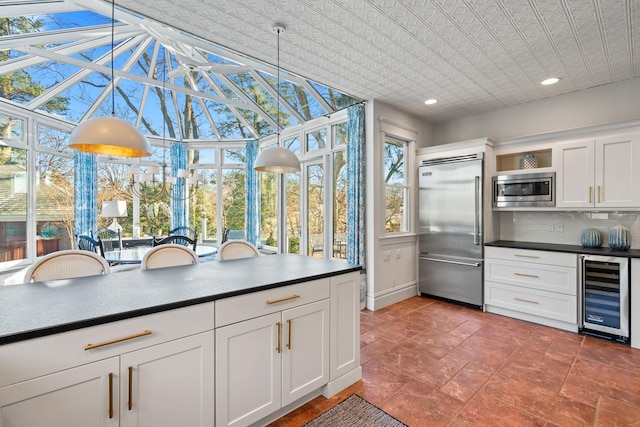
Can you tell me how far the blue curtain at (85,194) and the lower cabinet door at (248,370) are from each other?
5.14 metres

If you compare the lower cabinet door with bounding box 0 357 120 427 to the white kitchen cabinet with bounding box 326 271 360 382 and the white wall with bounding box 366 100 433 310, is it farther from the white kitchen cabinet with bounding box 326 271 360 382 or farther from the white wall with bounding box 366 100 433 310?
the white wall with bounding box 366 100 433 310

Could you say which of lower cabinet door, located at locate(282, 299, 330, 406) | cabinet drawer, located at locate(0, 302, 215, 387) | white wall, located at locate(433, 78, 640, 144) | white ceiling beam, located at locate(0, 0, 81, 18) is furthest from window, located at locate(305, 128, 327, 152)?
cabinet drawer, located at locate(0, 302, 215, 387)

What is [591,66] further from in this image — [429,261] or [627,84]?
[429,261]

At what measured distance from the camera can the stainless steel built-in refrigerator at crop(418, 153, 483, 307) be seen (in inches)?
157

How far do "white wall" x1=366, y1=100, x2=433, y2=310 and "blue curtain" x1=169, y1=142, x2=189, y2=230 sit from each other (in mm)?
4592

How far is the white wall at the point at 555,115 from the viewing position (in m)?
3.48

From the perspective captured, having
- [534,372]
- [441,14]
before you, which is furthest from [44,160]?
[534,372]

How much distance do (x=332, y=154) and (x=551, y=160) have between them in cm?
301

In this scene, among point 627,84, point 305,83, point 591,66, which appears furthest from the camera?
point 305,83

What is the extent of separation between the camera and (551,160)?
12.6 ft

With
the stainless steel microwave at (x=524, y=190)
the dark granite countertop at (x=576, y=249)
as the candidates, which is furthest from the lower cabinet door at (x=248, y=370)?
the stainless steel microwave at (x=524, y=190)

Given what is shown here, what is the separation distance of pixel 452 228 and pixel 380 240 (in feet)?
3.48

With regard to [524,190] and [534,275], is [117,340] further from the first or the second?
[524,190]

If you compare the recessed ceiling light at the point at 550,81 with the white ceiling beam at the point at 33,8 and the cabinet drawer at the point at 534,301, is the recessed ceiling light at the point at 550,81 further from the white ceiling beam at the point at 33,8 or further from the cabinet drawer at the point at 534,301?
the white ceiling beam at the point at 33,8
